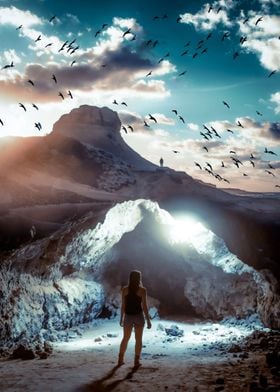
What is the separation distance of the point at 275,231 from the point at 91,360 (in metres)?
6.68

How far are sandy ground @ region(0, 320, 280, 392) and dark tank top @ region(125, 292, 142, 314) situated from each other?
1101 mm

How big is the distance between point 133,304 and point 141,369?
134 centimetres

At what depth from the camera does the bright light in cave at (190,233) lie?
48.0 ft

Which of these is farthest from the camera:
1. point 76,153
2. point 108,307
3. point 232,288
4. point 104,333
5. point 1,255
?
point 76,153

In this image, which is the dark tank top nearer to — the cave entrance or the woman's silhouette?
the woman's silhouette

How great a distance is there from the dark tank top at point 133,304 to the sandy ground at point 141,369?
1101 millimetres

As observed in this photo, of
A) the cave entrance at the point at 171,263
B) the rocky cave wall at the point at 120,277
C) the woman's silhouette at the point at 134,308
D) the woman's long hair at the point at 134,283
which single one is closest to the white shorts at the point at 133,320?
the woman's silhouette at the point at 134,308

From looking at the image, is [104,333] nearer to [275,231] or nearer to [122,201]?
[122,201]

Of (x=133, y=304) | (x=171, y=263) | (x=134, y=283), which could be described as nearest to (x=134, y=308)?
(x=133, y=304)

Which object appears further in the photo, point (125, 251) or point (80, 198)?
point (125, 251)

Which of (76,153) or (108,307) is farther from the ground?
(76,153)

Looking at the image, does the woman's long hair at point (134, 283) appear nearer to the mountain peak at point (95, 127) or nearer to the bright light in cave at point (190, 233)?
the bright light in cave at point (190, 233)

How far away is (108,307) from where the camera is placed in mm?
17016

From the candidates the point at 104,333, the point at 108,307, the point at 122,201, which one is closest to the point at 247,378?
the point at 122,201
